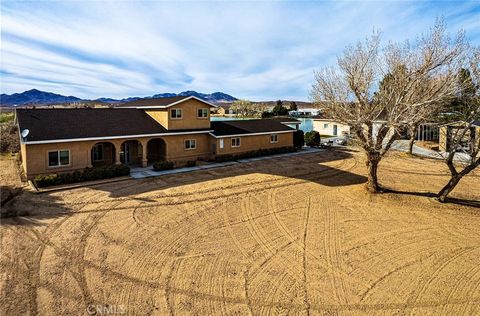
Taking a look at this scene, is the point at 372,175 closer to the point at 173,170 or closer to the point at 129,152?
the point at 173,170

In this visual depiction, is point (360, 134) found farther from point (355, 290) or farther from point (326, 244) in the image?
point (355, 290)

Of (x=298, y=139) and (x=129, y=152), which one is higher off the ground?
(x=298, y=139)

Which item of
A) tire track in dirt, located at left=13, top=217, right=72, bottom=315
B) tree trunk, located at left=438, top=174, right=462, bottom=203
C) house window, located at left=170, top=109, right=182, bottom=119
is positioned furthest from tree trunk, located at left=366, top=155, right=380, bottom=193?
tire track in dirt, located at left=13, top=217, right=72, bottom=315

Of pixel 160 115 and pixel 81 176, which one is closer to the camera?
pixel 81 176

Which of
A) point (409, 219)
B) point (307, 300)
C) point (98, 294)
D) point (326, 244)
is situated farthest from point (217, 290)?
point (409, 219)

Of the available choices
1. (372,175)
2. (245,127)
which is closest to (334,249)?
(372,175)
